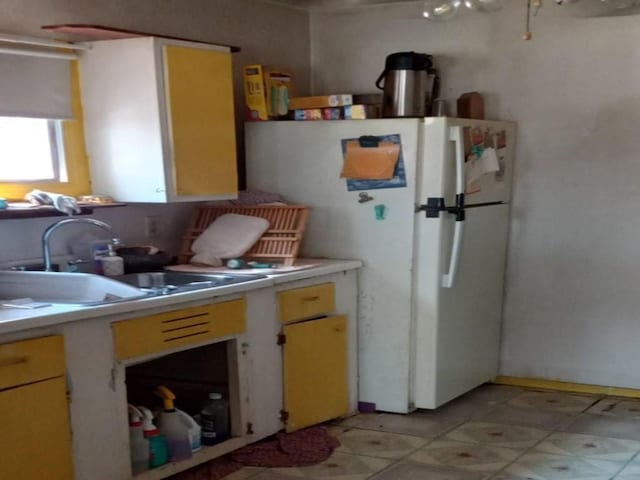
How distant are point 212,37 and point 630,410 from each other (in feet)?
9.10

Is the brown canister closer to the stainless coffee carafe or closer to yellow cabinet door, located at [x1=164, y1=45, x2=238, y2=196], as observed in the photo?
the stainless coffee carafe

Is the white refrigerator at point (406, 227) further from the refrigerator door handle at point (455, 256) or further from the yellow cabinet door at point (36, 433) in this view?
the yellow cabinet door at point (36, 433)

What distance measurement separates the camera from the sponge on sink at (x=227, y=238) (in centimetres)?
367

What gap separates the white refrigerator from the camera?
12.1 feet

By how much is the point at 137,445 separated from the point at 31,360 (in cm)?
64

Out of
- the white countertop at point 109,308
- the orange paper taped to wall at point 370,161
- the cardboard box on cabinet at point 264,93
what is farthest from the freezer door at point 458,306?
the cardboard box on cabinet at point 264,93

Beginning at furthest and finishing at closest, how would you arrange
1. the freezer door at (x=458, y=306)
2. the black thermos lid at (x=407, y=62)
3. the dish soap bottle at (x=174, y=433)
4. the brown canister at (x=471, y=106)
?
the brown canister at (x=471, y=106), the black thermos lid at (x=407, y=62), the freezer door at (x=458, y=306), the dish soap bottle at (x=174, y=433)

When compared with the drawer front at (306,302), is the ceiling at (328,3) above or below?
above

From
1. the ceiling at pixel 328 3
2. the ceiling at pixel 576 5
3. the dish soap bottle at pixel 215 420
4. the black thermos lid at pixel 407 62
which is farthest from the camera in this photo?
the ceiling at pixel 328 3

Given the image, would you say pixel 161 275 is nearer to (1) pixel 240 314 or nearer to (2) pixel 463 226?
(1) pixel 240 314

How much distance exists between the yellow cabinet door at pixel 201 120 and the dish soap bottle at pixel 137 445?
98 centimetres

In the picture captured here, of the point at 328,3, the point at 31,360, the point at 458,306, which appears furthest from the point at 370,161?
the point at 31,360

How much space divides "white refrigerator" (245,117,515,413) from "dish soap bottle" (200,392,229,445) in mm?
838

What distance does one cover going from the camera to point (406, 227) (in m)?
3.74
